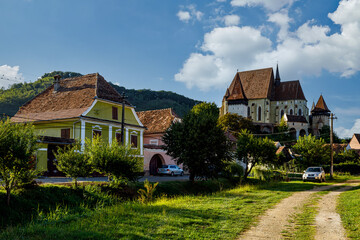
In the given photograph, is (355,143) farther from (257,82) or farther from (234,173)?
(234,173)

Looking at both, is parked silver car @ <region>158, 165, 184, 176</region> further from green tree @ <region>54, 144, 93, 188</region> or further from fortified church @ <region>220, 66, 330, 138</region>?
fortified church @ <region>220, 66, 330, 138</region>

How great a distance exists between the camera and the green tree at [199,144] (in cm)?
2448

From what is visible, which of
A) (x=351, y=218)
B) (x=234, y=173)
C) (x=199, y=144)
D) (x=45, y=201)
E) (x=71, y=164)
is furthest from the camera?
(x=234, y=173)

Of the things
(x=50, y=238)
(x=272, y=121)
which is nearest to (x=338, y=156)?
(x=50, y=238)

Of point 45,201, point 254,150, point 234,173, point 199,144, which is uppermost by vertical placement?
point 199,144

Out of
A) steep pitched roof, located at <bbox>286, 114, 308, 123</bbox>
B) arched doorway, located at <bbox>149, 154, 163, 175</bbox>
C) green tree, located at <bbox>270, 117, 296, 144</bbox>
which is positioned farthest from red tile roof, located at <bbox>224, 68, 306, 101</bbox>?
arched doorway, located at <bbox>149, 154, 163, 175</bbox>

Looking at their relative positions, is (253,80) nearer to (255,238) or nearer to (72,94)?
(72,94)

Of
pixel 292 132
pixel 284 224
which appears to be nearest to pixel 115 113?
pixel 284 224

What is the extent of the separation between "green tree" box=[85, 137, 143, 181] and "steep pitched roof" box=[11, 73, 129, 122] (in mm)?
11295

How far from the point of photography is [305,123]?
4129 inches

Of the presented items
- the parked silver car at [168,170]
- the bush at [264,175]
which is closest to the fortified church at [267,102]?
the bush at [264,175]

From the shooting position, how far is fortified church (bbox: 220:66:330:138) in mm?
110625

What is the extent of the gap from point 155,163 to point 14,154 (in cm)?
2577

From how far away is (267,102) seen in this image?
112m
